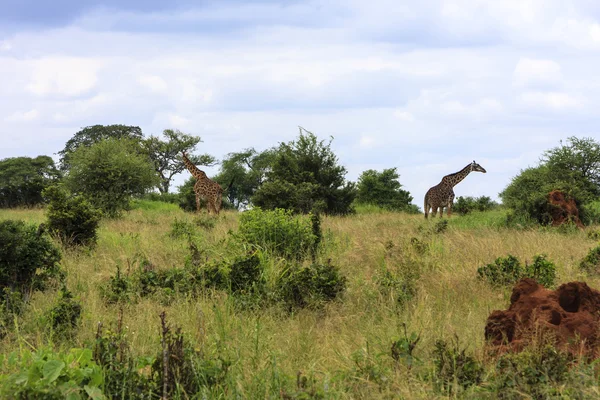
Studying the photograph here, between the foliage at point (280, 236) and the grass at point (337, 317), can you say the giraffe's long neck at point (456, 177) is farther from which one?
the foliage at point (280, 236)

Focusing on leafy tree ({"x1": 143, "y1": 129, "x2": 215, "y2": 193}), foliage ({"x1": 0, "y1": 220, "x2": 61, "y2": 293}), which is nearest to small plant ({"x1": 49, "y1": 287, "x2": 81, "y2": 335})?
foliage ({"x1": 0, "y1": 220, "x2": 61, "y2": 293})

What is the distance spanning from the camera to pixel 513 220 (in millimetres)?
17734

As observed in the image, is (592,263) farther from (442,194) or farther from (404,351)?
(442,194)

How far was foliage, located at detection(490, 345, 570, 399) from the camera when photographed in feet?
15.3

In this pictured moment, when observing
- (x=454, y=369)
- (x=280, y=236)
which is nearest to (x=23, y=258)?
(x=280, y=236)

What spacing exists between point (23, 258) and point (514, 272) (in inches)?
253

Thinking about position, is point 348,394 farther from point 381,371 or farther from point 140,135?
point 140,135

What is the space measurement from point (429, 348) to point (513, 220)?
42.7 feet

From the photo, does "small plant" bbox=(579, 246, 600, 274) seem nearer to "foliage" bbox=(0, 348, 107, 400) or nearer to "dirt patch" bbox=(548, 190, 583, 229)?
"dirt patch" bbox=(548, 190, 583, 229)

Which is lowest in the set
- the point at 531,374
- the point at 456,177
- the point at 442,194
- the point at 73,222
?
the point at 531,374

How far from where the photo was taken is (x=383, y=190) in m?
32.4

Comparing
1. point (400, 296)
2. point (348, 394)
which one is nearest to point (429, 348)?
point (348, 394)

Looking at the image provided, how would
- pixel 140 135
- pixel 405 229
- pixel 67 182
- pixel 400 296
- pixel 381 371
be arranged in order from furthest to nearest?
1. pixel 140 135
2. pixel 67 182
3. pixel 405 229
4. pixel 400 296
5. pixel 381 371

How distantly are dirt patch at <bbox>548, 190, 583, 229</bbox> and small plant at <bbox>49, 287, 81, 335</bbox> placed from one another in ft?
44.4
